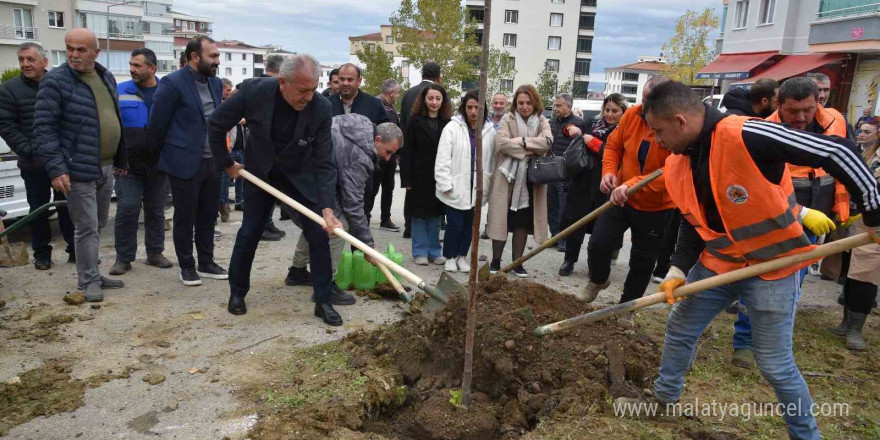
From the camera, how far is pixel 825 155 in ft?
8.62

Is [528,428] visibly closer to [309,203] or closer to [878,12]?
[309,203]

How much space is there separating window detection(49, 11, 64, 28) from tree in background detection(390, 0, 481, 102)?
3083 centimetres

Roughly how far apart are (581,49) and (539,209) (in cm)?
5861

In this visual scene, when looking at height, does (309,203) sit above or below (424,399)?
above

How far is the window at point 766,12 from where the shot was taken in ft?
90.8

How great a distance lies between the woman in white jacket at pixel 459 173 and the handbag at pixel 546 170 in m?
0.46

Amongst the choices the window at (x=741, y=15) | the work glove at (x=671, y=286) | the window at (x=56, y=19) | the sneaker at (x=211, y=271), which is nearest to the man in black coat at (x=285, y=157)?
the sneaker at (x=211, y=271)

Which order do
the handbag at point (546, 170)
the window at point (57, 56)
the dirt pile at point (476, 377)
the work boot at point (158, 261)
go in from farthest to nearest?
the window at point (57, 56) < the handbag at point (546, 170) < the work boot at point (158, 261) < the dirt pile at point (476, 377)

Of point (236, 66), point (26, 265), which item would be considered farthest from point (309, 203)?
point (236, 66)

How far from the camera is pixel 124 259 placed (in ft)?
18.8

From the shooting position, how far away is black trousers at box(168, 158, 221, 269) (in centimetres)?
534

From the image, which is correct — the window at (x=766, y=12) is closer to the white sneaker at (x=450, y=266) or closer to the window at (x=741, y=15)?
the window at (x=741, y=15)

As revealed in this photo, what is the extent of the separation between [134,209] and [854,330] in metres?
6.31

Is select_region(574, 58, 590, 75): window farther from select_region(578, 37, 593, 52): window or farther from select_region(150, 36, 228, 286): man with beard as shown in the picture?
select_region(150, 36, 228, 286): man with beard
